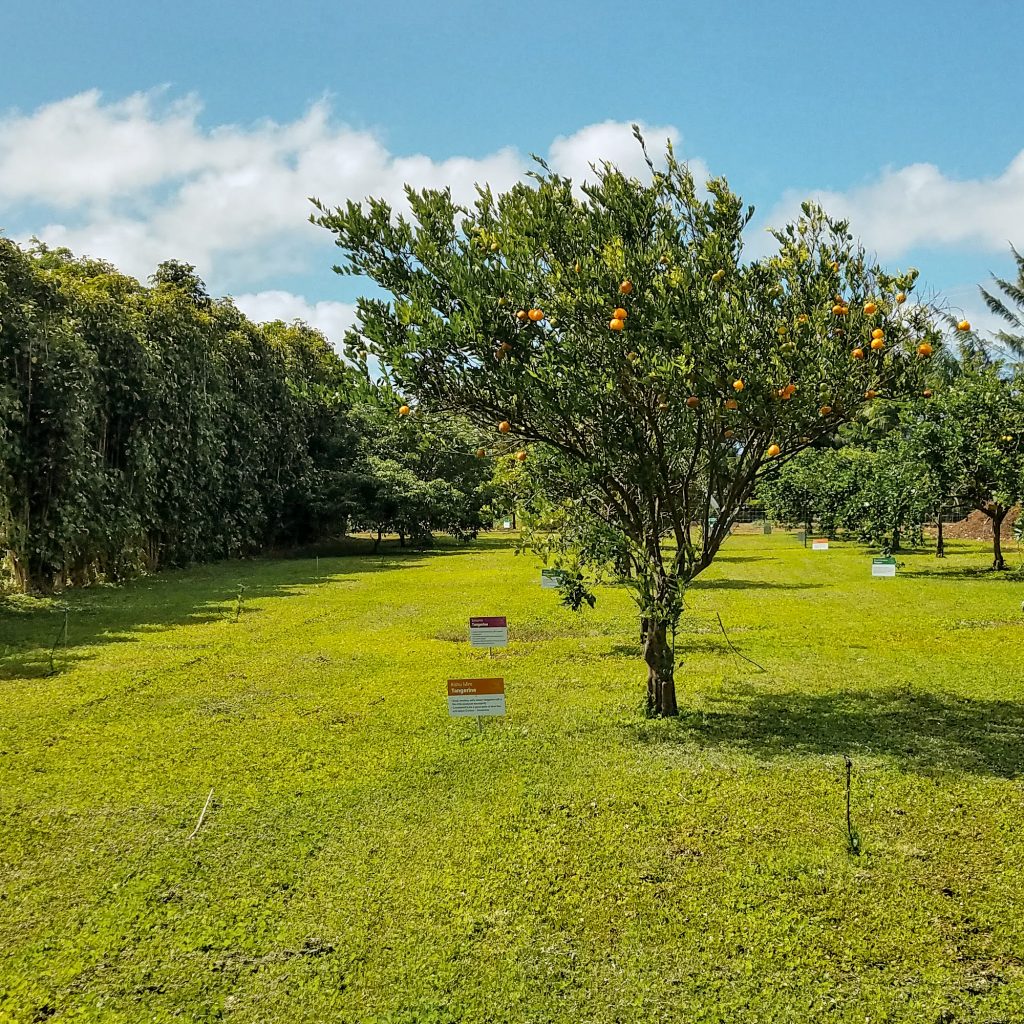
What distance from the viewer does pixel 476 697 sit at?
267 inches

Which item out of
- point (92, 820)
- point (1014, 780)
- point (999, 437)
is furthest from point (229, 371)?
point (1014, 780)

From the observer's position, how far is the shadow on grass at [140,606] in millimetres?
11500

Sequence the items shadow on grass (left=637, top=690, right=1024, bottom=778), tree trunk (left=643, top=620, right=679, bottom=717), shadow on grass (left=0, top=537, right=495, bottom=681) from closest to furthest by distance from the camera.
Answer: shadow on grass (left=637, top=690, right=1024, bottom=778)
tree trunk (left=643, top=620, right=679, bottom=717)
shadow on grass (left=0, top=537, right=495, bottom=681)

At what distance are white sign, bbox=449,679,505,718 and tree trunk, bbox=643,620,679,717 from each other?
1509mm

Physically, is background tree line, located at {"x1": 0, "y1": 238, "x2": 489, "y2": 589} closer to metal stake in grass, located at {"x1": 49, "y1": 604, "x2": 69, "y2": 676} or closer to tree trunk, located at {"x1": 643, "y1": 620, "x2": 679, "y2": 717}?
tree trunk, located at {"x1": 643, "y1": 620, "x2": 679, "y2": 717}

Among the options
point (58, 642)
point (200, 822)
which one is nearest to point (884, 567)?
point (200, 822)

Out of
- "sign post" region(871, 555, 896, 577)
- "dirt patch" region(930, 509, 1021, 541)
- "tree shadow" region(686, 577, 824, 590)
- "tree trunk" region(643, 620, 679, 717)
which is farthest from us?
"dirt patch" region(930, 509, 1021, 541)

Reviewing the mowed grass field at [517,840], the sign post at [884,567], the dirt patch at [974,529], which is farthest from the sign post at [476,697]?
the dirt patch at [974,529]

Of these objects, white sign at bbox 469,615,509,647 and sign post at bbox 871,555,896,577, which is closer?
white sign at bbox 469,615,509,647

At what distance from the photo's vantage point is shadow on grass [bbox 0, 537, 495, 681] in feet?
37.7

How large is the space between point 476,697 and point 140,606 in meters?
12.1

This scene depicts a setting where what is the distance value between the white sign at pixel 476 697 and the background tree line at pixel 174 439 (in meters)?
1.98

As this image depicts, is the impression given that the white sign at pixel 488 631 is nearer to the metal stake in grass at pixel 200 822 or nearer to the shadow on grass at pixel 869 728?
the shadow on grass at pixel 869 728

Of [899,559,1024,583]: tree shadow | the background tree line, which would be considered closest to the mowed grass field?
the background tree line
